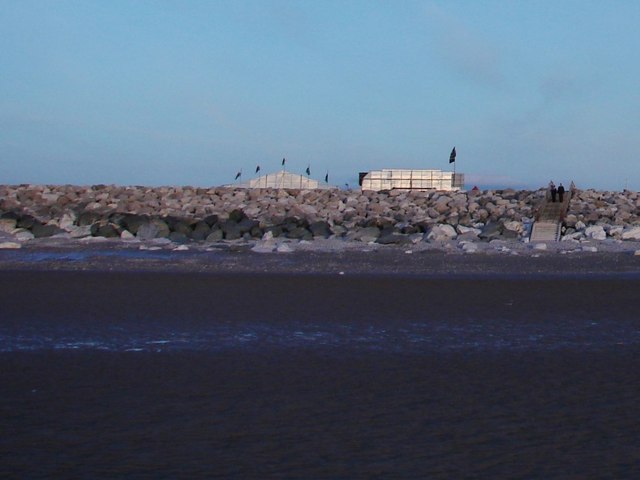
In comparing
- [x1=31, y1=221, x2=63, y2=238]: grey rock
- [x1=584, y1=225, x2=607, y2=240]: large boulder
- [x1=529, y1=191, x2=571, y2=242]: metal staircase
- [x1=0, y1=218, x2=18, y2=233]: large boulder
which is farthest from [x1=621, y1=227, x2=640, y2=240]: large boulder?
[x1=0, y1=218, x2=18, y2=233]: large boulder

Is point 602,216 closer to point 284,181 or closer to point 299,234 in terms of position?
point 299,234

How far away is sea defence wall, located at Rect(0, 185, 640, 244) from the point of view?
2488cm

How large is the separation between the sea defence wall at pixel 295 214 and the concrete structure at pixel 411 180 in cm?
1001

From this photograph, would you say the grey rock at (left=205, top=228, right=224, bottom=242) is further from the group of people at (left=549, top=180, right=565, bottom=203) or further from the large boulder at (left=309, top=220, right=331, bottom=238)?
the group of people at (left=549, top=180, right=565, bottom=203)

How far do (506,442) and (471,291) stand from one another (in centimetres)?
805

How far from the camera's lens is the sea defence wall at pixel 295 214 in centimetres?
2488

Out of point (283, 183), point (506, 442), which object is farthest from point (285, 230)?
point (283, 183)

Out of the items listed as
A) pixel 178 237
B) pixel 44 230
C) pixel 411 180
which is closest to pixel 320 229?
pixel 178 237

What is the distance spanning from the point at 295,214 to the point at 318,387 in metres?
23.9

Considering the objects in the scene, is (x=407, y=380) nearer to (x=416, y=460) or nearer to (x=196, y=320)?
(x=416, y=460)

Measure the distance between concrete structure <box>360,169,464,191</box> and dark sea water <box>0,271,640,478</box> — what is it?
35.7 m

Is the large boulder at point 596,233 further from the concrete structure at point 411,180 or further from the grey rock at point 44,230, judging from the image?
the concrete structure at point 411,180

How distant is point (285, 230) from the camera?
25.7 m

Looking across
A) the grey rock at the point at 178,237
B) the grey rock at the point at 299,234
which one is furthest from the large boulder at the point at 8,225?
the grey rock at the point at 299,234
